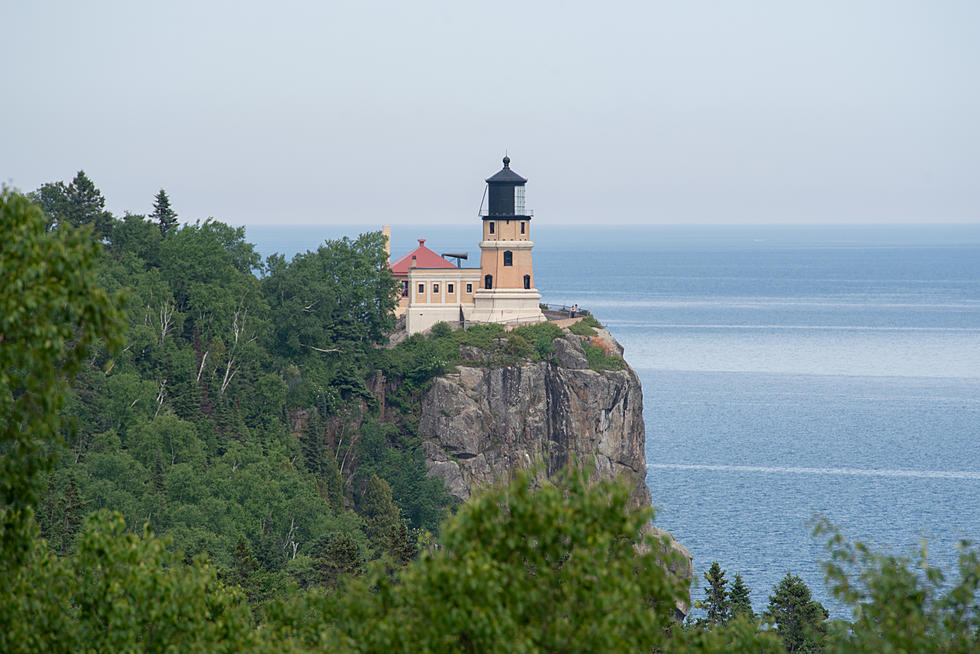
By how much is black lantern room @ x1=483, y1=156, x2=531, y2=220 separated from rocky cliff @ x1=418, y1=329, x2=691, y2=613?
8449 millimetres

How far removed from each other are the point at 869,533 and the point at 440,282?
3083 centimetres

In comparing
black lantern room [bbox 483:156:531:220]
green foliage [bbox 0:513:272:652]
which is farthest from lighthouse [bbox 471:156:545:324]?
green foliage [bbox 0:513:272:652]

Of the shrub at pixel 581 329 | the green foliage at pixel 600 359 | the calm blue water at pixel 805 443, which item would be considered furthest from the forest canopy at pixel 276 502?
the calm blue water at pixel 805 443

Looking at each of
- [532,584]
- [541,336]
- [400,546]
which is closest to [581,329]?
[541,336]

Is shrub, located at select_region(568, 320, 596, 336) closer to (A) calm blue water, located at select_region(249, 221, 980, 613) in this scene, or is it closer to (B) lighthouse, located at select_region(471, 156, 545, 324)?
(B) lighthouse, located at select_region(471, 156, 545, 324)

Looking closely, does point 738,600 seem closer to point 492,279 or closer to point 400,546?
point 400,546

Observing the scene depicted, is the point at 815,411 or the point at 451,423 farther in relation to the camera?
the point at 815,411

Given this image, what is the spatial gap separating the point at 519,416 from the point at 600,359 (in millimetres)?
6144

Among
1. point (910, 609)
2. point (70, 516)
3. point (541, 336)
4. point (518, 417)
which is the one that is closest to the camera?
point (910, 609)

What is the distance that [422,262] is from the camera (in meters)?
80.0

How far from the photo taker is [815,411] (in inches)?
4843

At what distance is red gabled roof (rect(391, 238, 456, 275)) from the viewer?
7981 cm

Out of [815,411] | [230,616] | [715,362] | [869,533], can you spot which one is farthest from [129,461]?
[715,362]

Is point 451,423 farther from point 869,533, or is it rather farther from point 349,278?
point 869,533
